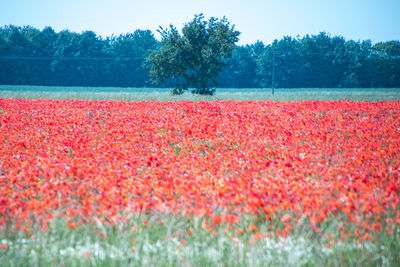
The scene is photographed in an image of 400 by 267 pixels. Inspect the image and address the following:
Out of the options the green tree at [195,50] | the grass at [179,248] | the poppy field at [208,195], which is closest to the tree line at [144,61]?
the green tree at [195,50]

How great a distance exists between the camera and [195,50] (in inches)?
1405

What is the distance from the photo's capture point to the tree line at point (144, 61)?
79.9 metres

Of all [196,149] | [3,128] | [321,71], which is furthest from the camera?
[321,71]

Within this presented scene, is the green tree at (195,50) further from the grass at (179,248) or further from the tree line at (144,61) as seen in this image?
the tree line at (144,61)

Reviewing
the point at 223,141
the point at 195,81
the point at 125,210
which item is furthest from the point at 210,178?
the point at 195,81

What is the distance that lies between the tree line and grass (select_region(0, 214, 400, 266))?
74.7m

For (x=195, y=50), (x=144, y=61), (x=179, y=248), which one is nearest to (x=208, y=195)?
(x=179, y=248)

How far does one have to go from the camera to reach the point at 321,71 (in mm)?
91062

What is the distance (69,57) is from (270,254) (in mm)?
84686

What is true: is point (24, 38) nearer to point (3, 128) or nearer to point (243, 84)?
point (243, 84)

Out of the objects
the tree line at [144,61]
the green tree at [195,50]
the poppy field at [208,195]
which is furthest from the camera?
the tree line at [144,61]

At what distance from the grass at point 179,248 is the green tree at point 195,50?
3126 cm

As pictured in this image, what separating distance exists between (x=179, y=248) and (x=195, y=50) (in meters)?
32.9

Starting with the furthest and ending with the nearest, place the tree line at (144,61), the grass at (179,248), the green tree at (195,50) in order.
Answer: the tree line at (144,61)
the green tree at (195,50)
the grass at (179,248)
